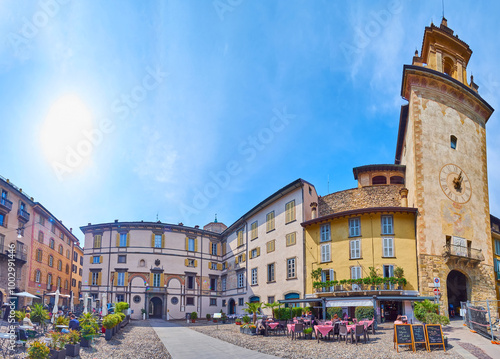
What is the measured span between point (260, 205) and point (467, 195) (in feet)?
63.3

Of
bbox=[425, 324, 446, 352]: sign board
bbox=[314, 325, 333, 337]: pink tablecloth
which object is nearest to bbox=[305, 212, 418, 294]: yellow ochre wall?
bbox=[314, 325, 333, 337]: pink tablecloth

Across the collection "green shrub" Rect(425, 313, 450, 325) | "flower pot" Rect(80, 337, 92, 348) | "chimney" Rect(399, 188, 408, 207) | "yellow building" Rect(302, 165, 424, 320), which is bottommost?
"flower pot" Rect(80, 337, 92, 348)

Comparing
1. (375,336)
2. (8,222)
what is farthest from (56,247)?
(375,336)

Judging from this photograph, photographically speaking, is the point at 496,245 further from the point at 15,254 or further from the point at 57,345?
the point at 15,254

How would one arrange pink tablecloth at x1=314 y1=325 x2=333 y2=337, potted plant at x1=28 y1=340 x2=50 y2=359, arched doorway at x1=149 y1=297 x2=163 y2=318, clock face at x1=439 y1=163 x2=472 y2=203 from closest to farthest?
potted plant at x1=28 y1=340 x2=50 y2=359
pink tablecloth at x1=314 y1=325 x2=333 y2=337
clock face at x1=439 y1=163 x2=472 y2=203
arched doorway at x1=149 y1=297 x2=163 y2=318

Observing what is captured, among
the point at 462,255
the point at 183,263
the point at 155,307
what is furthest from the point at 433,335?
the point at 155,307

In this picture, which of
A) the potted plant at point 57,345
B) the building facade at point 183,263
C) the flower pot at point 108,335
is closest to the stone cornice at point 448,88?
the building facade at point 183,263

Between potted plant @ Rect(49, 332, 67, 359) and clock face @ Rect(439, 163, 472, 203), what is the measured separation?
27.3m

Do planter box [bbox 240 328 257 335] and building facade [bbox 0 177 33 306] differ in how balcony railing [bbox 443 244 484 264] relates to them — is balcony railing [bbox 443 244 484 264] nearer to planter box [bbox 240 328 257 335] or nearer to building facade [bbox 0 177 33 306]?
planter box [bbox 240 328 257 335]

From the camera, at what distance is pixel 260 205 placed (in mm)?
42125

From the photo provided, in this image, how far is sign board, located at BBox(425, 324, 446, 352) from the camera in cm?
1537

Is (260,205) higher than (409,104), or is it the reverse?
(409,104)

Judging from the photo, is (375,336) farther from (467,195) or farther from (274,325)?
(467,195)

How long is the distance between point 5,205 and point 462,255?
38.3 m
